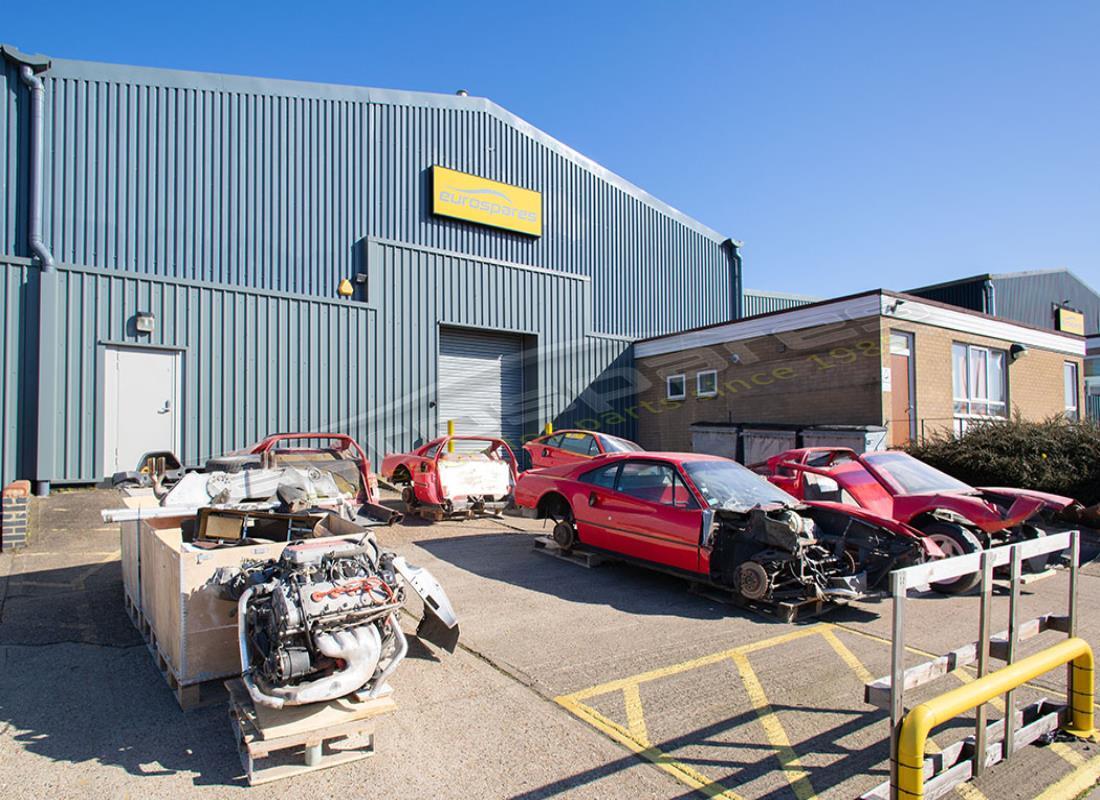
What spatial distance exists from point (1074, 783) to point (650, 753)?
2.06 m

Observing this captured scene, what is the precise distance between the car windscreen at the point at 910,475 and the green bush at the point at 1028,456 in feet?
14.2

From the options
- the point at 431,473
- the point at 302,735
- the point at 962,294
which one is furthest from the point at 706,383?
the point at 302,735

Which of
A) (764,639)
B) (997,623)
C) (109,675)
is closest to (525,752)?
(764,639)

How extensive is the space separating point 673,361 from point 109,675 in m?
16.4

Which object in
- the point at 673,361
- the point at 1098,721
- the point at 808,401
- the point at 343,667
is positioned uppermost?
the point at 673,361

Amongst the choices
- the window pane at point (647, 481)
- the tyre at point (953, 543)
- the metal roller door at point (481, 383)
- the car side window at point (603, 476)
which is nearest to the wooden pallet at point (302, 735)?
the window pane at point (647, 481)

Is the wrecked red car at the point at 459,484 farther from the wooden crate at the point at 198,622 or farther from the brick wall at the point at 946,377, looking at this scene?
the brick wall at the point at 946,377

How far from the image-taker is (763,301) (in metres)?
27.1

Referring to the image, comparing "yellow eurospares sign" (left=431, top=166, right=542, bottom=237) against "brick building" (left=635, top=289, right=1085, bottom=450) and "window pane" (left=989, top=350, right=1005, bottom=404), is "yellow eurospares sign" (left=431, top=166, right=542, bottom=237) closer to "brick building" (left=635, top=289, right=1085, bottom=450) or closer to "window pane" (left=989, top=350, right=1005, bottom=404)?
"brick building" (left=635, top=289, right=1085, bottom=450)

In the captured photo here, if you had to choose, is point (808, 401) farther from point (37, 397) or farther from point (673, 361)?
point (37, 397)

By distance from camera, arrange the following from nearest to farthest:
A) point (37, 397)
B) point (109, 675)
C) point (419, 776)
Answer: point (419, 776), point (109, 675), point (37, 397)

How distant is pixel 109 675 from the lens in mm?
4648

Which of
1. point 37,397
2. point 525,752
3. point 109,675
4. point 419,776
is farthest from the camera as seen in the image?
point 37,397

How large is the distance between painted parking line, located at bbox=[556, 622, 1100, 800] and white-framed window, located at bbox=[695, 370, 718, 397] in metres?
12.5
